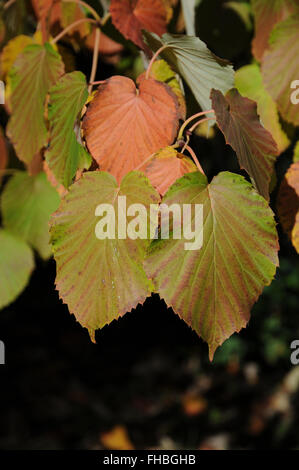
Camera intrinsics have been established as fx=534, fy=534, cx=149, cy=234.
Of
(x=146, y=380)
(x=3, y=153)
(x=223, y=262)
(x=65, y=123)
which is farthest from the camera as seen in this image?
(x=146, y=380)

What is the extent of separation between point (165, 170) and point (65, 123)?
0.20 meters

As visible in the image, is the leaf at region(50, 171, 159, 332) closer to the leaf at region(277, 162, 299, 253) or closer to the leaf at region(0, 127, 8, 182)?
the leaf at region(277, 162, 299, 253)

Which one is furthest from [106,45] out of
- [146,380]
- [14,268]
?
[146,380]

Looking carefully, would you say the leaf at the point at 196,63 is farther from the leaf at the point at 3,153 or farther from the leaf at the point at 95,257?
the leaf at the point at 3,153

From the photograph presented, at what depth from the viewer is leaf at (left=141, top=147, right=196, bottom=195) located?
64cm

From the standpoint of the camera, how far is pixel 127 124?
70cm

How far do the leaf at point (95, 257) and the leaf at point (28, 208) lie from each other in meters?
0.65

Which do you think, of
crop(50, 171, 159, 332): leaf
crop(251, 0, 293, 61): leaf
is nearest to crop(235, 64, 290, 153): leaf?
crop(251, 0, 293, 61): leaf

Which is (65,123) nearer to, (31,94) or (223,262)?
(31,94)

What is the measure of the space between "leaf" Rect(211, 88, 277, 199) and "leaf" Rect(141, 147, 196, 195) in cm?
7

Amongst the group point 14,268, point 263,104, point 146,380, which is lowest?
point 146,380

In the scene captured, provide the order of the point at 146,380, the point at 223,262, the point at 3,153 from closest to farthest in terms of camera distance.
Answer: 1. the point at 223,262
2. the point at 3,153
3. the point at 146,380

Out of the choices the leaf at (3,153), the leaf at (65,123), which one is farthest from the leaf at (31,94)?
the leaf at (3,153)

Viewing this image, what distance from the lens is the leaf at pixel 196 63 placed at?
76cm
